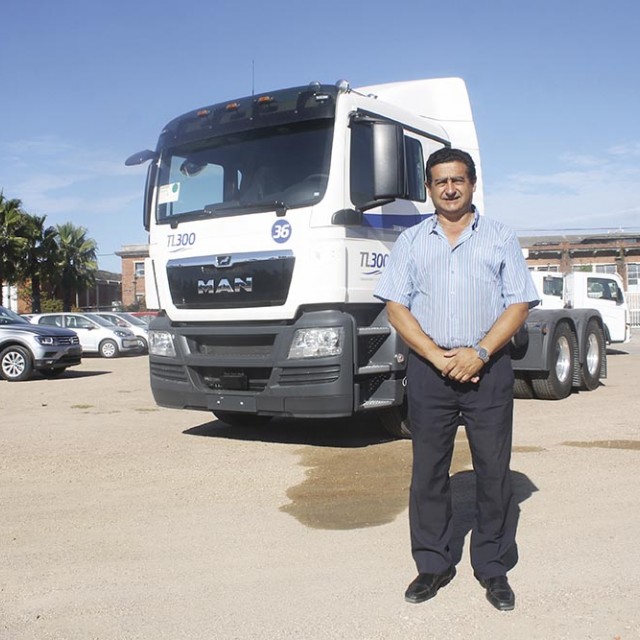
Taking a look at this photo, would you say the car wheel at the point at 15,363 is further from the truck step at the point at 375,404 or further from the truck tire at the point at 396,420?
the truck step at the point at 375,404

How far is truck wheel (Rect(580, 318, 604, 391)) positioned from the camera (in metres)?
11.7

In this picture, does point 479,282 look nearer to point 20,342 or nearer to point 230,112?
point 230,112

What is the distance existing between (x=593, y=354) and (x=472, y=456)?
29.8ft

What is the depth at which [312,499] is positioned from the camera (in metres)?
5.68

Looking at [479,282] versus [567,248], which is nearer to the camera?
[479,282]

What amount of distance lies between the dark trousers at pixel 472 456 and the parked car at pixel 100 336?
20.3m

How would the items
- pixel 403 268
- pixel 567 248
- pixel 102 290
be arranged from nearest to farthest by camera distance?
pixel 403 268 < pixel 567 248 < pixel 102 290

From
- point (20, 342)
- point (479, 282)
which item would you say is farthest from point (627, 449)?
point (20, 342)

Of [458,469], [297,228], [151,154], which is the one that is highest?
[151,154]

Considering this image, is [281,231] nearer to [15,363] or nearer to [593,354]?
[593,354]

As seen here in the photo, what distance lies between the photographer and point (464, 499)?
5.50 metres

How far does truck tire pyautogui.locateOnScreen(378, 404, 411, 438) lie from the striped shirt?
12.9ft

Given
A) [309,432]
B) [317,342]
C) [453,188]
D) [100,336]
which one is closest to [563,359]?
[309,432]

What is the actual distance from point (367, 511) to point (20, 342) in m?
12.4
